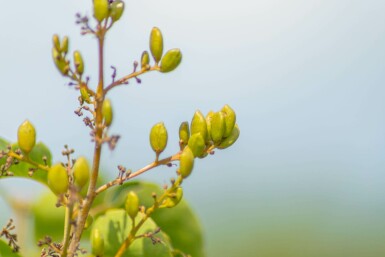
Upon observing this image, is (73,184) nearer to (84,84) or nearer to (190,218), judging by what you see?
(84,84)

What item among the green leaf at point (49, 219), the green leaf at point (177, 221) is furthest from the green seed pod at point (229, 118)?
the green leaf at point (49, 219)

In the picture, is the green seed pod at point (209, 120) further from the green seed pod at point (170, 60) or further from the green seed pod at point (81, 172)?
the green seed pod at point (81, 172)

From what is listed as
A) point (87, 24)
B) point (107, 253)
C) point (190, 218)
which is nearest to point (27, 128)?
point (87, 24)

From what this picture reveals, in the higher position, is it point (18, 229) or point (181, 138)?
point (181, 138)

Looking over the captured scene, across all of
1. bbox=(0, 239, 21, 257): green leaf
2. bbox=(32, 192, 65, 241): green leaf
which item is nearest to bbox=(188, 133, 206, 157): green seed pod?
bbox=(0, 239, 21, 257): green leaf

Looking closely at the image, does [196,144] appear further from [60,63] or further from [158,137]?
[60,63]

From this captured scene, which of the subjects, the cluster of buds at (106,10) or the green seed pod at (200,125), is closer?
the cluster of buds at (106,10)
